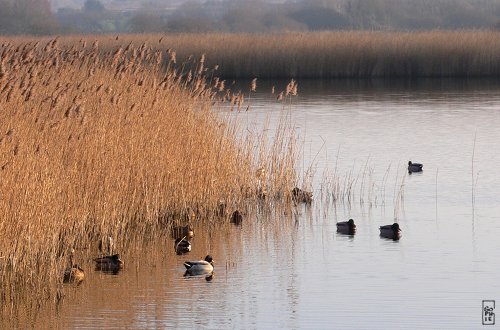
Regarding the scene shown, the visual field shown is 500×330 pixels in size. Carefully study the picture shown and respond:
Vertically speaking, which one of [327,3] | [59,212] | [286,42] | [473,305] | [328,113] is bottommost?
[473,305]

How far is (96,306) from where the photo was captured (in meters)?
8.51

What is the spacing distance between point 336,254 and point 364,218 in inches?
68.8

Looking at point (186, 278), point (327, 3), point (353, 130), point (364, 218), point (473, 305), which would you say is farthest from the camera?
point (327, 3)

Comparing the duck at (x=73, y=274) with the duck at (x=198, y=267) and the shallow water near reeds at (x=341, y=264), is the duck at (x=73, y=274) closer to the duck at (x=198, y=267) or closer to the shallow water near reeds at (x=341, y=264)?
the shallow water near reeds at (x=341, y=264)

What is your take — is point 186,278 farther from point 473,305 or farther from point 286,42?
point 286,42

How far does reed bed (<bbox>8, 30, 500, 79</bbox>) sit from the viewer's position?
32188 mm

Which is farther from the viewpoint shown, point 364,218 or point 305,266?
point 364,218

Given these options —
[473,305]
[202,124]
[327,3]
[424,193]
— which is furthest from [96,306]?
[327,3]

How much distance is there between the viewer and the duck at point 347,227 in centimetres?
1097

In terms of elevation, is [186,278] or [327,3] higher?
[327,3]

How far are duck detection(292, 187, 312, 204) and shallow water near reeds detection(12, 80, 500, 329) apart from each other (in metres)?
0.15

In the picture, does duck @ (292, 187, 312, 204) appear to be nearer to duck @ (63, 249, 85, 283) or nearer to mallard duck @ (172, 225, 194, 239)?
mallard duck @ (172, 225, 194, 239)

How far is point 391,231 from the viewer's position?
10742mm

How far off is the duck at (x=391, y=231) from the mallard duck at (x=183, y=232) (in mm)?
1694
